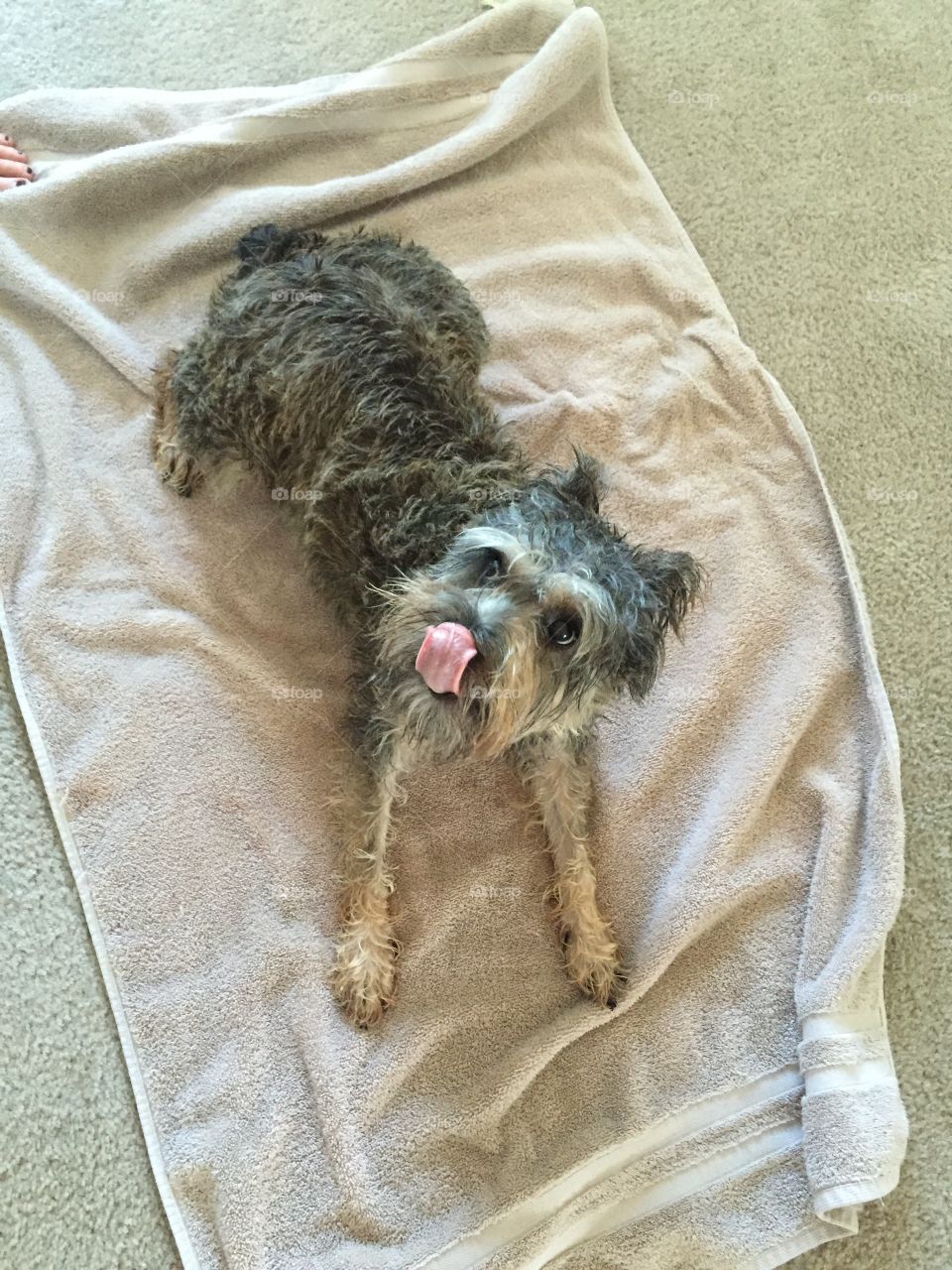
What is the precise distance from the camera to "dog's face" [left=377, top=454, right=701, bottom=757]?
2131mm

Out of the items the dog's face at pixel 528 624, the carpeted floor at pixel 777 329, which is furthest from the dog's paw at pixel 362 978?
the dog's face at pixel 528 624

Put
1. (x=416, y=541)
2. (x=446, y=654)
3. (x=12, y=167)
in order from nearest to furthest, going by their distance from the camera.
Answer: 1. (x=446, y=654)
2. (x=416, y=541)
3. (x=12, y=167)

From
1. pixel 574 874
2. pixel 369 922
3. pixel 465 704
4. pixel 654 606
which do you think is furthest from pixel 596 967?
pixel 654 606

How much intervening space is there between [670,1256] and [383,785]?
1356 millimetres

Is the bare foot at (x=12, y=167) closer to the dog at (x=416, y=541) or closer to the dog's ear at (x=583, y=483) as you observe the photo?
the dog at (x=416, y=541)

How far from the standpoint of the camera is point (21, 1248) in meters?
2.54

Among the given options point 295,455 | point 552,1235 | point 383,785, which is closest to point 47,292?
point 295,455

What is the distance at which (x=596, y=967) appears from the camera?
280 cm

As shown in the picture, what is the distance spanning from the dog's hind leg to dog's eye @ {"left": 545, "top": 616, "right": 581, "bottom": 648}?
158cm

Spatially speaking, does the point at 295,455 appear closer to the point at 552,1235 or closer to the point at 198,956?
the point at 198,956

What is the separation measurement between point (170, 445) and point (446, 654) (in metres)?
1.61

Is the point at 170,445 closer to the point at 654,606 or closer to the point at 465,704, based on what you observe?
the point at 465,704

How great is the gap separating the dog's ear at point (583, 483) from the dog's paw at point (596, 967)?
1.17 metres

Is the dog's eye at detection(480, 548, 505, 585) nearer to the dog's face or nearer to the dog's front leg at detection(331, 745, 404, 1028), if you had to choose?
the dog's face
